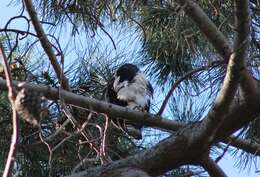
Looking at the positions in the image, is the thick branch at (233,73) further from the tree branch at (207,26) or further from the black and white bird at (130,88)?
the black and white bird at (130,88)

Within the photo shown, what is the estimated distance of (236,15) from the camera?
3.55 ft

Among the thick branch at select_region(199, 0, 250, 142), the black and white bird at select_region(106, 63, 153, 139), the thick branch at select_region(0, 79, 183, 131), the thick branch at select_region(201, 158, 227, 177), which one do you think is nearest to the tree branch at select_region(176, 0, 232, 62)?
the thick branch at select_region(199, 0, 250, 142)

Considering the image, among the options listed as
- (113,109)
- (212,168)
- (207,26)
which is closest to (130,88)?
(113,109)

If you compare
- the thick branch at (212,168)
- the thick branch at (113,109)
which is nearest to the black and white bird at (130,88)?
the thick branch at (113,109)

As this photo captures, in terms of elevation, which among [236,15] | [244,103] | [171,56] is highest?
[171,56]

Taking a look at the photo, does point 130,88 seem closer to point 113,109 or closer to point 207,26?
point 113,109

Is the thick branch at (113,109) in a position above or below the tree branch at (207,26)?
below

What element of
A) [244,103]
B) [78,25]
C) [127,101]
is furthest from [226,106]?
[127,101]

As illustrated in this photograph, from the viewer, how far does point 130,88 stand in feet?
7.68

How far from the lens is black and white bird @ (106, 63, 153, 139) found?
2.24 m

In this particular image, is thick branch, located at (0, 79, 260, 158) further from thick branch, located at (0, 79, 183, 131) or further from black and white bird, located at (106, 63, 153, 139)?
black and white bird, located at (106, 63, 153, 139)

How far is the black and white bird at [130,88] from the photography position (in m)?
2.24

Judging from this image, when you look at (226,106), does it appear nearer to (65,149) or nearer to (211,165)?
(211,165)

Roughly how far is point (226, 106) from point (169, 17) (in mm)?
995
